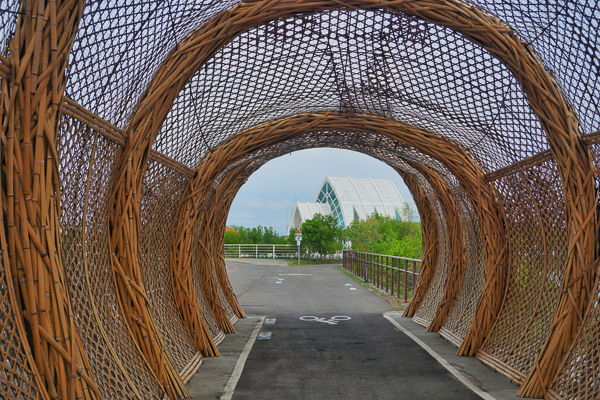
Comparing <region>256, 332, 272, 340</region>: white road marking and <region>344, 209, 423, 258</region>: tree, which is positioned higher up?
<region>344, 209, 423, 258</region>: tree

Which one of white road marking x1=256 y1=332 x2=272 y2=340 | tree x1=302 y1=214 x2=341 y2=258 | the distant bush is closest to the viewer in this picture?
white road marking x1=256 y1=332 x2=272 y2=340

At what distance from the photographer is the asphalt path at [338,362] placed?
4.90m

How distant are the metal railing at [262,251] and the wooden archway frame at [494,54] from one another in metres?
33.8

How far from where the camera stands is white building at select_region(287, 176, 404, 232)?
45906 mm

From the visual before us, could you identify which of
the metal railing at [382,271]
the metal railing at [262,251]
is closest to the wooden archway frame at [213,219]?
the metal railing at [382,271]

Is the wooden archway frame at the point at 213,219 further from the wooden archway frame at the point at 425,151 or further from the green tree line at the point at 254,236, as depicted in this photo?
the green tree line at the point at 254,236

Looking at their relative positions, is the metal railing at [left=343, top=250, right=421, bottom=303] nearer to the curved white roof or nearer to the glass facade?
the glass facade

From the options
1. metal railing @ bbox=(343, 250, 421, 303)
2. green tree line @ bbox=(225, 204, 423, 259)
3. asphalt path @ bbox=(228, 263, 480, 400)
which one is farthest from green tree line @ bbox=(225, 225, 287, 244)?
asphalt path @ bbox=(228, 263, 480, 400)

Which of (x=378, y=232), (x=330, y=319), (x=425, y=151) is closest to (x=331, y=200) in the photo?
(x=378, y=232)

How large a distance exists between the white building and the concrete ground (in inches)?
1416

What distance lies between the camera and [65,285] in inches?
108

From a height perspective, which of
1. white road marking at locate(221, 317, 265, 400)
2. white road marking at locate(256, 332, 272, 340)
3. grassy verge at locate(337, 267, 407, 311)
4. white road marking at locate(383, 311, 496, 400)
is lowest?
white road marking at locate(221, 317, 265, 400)

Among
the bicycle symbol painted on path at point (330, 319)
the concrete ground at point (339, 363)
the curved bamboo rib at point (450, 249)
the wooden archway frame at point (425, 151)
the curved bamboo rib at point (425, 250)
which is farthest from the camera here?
the curved bamboo rib at point (425, 250)

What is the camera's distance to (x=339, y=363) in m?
6.02
